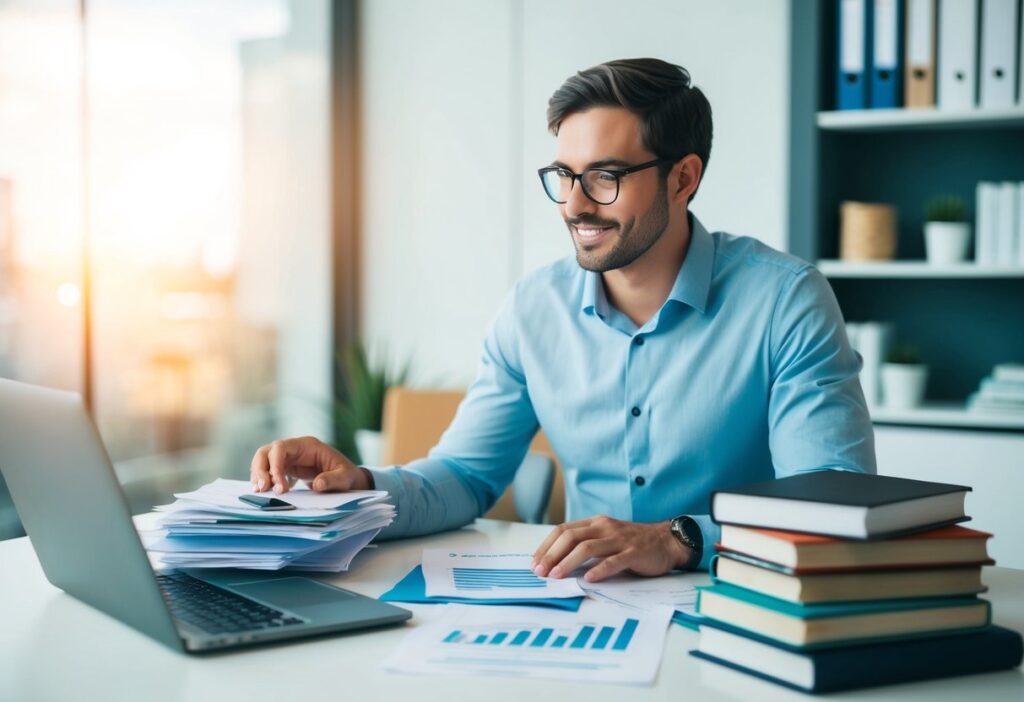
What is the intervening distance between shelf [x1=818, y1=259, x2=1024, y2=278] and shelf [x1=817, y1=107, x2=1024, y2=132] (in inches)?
15.1

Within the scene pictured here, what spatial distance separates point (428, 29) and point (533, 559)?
282 centimetres

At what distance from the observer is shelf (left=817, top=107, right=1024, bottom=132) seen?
8.87ft

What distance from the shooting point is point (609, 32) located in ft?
11.2

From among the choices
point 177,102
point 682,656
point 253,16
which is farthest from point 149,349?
point 682,656

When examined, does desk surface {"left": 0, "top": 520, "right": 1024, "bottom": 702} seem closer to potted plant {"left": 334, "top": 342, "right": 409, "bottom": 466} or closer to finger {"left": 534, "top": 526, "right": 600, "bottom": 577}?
finger {"left": 534, "top": 526, "right": 600, "bottom": 577}

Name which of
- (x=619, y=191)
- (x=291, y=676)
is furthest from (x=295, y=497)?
(x=619, y=191)

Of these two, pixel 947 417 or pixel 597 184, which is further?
pixel 947 417

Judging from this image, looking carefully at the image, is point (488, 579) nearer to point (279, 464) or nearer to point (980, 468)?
point (279, 464)

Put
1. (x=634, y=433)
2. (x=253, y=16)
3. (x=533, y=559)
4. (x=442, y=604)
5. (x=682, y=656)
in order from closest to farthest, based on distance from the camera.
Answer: (x=682, y=656)
(x=442, y=604)
(x=533, y=559)
(x=634, y=433)
(x=253, y=16)

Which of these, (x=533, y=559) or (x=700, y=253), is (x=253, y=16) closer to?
(x=700, y=253)

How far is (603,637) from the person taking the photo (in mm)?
1056

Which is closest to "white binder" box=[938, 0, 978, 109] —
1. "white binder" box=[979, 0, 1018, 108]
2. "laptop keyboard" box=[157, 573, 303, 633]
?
"white binder" box=[979, 0, 1018, 108]

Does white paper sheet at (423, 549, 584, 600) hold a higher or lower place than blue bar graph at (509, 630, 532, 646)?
lower

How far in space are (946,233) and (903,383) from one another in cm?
43
